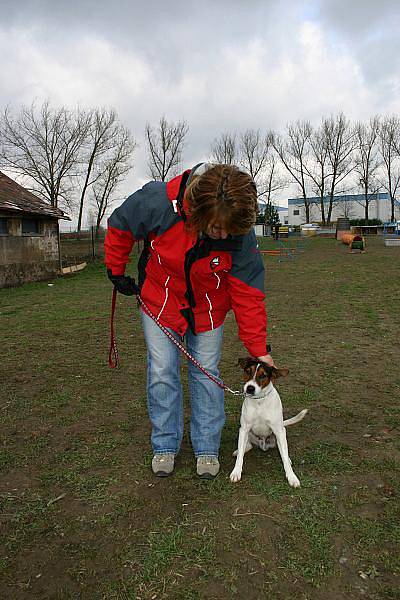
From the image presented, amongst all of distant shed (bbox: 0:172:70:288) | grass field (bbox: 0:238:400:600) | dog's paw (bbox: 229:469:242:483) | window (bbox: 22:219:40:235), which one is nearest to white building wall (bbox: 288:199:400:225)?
distant shed (bbox: 0:172:70:288)

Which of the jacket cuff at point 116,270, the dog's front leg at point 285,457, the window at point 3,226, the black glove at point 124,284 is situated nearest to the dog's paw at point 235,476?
the dog's front leg at point 285,457

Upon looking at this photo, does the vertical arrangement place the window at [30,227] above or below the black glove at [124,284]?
above

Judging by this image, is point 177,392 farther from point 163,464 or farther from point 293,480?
point 293,480

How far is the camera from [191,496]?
10.0 ft

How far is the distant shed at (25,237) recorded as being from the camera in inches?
635

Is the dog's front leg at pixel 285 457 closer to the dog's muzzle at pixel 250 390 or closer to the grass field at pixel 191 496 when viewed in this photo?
the grass field at pixel 191 496

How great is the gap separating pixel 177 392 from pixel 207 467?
20.8 inches

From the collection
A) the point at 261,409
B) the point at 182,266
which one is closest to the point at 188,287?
the point at 182,266

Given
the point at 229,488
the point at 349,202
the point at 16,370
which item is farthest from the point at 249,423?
the point at 349,202

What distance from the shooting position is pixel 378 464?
11.1 ft

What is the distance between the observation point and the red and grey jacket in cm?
295

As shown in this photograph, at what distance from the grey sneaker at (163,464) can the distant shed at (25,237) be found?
13906mm

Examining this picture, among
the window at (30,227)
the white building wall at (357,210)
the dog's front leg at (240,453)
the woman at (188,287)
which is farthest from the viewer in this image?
the white building wall at (357,210)

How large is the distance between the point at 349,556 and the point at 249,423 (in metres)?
1.01
